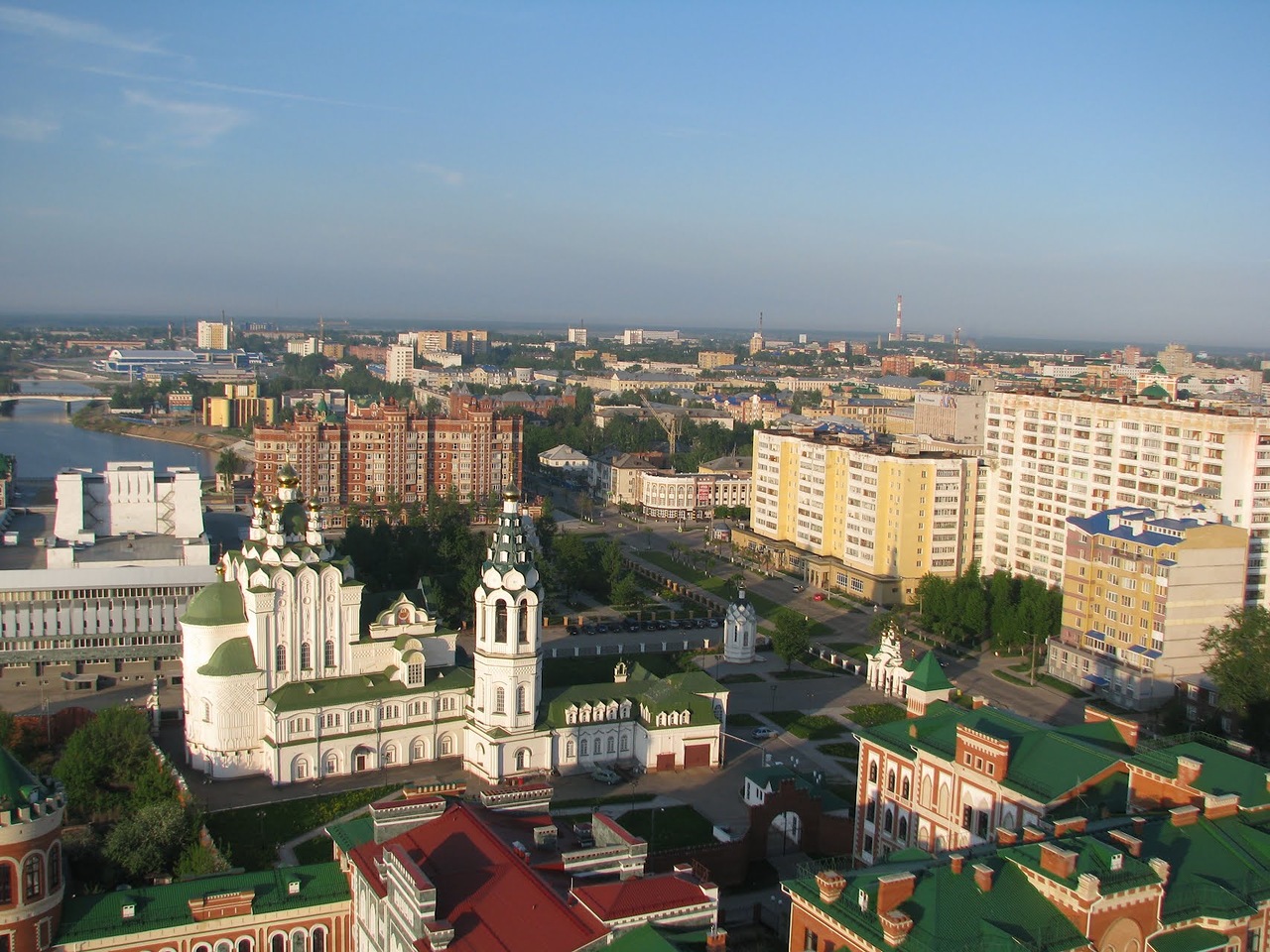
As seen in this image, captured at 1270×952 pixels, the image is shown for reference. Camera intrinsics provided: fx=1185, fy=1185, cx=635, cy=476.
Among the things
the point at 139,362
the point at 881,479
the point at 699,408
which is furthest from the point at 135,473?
the point at 139,362

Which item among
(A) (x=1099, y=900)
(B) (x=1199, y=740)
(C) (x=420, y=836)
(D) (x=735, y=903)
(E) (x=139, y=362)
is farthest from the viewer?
(E) (x=139, y=362)

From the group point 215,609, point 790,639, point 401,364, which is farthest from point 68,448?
point 790,639

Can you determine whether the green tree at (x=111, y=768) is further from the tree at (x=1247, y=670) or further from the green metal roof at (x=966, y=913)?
the tree at (x=1247, y=670)

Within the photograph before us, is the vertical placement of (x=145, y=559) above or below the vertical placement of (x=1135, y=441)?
below

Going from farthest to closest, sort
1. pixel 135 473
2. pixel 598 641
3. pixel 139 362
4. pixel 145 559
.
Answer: pixel 139 362 < pixel 135 473 < pixel 598 641 < pixel 145 559

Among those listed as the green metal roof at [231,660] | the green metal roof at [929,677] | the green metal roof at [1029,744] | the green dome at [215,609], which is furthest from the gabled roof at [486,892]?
the green metal roof at [929,677]

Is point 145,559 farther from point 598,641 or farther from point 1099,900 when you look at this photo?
point 1099,900

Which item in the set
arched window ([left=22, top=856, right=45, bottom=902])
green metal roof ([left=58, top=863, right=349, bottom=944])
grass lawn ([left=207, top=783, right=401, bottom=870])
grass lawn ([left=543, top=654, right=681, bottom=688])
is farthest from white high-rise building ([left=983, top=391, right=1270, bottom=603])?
arched window ([left=22, top=856, right=45, bottom=902])
